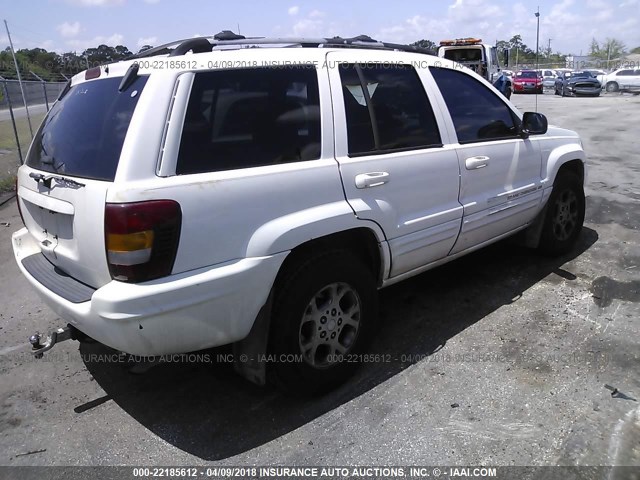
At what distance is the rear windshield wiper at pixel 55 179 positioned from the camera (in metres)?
2.55

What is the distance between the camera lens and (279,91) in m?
2.77

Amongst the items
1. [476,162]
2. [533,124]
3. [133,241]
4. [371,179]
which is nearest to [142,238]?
[133,241]

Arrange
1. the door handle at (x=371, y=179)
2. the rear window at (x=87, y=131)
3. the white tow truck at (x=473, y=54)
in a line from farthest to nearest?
the white tow truck at (x=473, y=54) < the door handle at (x=371, y=179) < the rear window at (x=87, y=131)

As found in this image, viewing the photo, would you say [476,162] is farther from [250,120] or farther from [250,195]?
[250,195]

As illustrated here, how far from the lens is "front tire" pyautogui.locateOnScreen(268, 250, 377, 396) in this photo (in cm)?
275

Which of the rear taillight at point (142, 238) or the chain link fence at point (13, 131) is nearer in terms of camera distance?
the rear taillight at point (142, 238)

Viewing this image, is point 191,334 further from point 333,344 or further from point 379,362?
point 379,362

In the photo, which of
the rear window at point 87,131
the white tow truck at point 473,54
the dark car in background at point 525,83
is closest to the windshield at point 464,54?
the white tow truck at point 473,54

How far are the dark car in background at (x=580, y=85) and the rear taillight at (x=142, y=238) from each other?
34.3m

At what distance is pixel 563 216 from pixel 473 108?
174 centimetres

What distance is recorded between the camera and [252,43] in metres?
3.11

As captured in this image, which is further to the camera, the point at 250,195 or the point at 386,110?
the point at 386,110

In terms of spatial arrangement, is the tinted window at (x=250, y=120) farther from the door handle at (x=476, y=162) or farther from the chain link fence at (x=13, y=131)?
the chain link fence at (x=13, y=131)

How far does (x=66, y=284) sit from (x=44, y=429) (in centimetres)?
87
